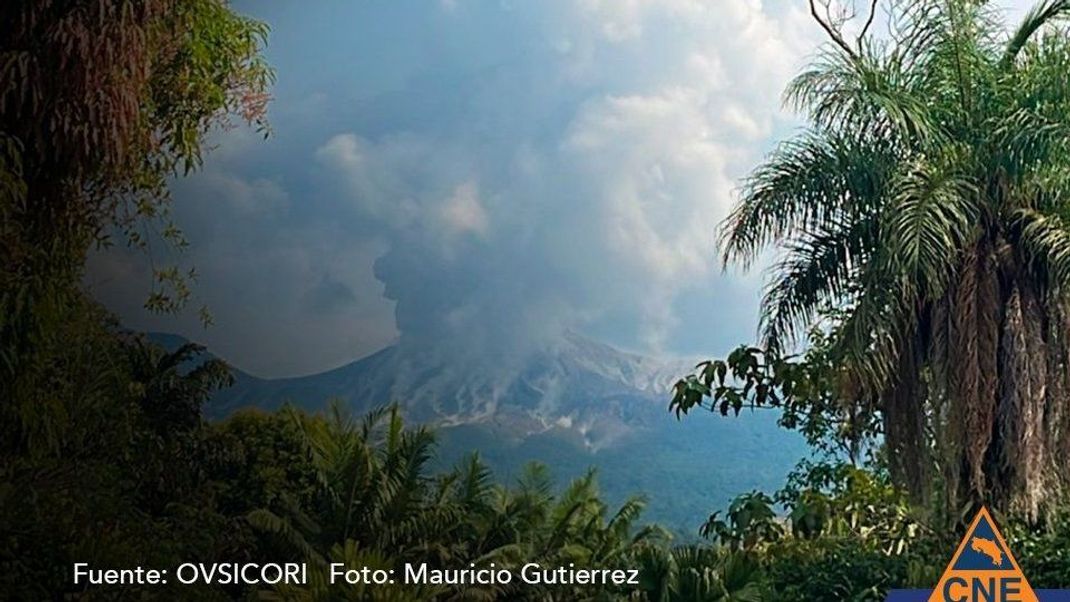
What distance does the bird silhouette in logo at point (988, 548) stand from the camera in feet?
21.8

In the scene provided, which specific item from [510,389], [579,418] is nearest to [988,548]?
[510,389]

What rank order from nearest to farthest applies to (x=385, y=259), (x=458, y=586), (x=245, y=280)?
(x=458, y=586) < (x=245, y=280) < (x=385, y=259)

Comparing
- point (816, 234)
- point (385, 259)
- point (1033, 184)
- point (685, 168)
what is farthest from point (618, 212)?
point (1033, 184)

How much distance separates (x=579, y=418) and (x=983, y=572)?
20.0ft

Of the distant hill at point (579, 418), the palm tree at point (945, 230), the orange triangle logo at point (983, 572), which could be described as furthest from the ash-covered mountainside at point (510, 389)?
the orange triangle logo at point (983, 572)

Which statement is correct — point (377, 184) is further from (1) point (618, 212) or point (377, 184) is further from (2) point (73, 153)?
(2) point (73, 153)

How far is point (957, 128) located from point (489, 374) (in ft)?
18.7

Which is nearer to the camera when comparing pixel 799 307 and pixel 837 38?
pixel 799 307

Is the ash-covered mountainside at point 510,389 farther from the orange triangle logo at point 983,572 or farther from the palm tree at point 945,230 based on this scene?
the orange triangle logo at point 983,572

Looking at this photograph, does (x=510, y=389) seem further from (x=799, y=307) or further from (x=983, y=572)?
(x=983, y=572)

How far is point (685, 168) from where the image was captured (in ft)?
38.1

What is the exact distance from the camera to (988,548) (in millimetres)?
6746

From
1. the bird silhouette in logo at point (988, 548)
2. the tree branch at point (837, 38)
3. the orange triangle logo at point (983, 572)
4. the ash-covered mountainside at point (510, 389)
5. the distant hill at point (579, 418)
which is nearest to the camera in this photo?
the orange triangle logo at point (983, 572)

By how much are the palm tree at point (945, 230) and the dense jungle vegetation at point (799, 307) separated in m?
0.02
